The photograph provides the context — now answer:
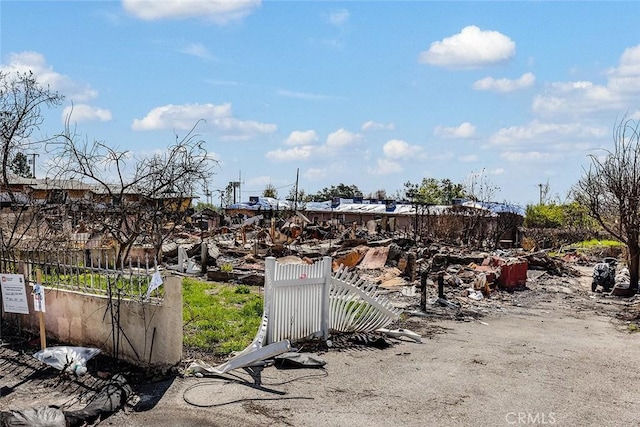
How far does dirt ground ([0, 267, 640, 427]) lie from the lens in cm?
692

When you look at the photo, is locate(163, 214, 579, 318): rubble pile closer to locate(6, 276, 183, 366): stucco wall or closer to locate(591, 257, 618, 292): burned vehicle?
locate(591, 257, 618, 292): burned vehicle

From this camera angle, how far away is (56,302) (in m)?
9.55

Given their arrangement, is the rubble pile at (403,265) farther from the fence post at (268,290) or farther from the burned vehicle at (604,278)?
the fence post at (268,290)

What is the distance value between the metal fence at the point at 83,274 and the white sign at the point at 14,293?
32cm

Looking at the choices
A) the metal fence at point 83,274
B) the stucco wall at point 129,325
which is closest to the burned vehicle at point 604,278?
the metal fence at point 83,274

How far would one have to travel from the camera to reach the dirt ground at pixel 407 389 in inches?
273

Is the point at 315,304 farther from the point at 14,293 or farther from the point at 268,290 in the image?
the point at 14,293

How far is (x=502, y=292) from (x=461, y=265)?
4912 mm

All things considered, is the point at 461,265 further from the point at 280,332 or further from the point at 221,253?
the point at 280,332

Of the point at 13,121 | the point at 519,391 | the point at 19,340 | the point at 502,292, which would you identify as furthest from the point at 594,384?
the point at 13,121

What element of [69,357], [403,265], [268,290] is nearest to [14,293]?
[69,357]

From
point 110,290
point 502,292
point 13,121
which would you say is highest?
point 13,121
